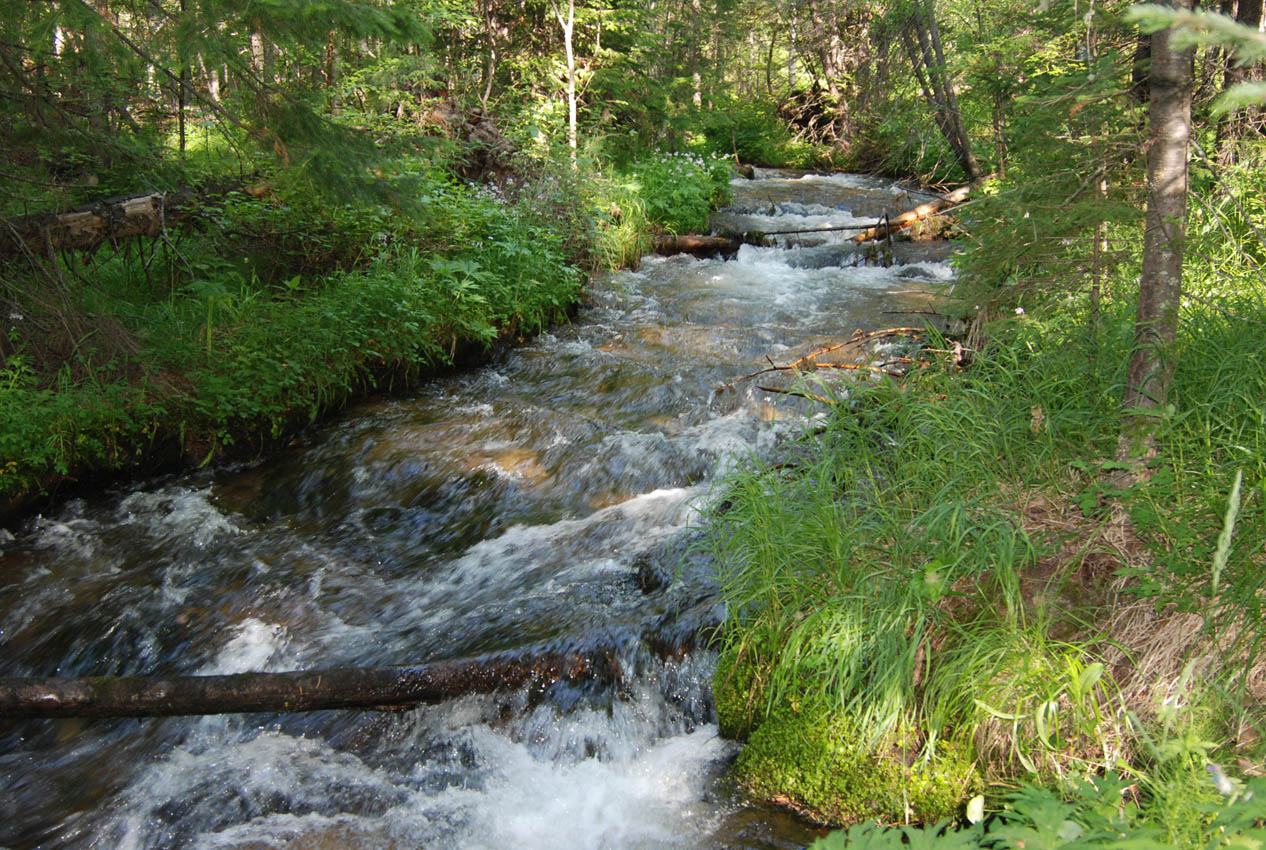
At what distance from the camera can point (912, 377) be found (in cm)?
458

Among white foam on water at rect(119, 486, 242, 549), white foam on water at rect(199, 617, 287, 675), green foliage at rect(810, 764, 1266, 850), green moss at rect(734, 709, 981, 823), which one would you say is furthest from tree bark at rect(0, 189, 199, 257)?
green foliage at rect(810, 764, 1266, 850)

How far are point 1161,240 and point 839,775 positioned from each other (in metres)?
2.63

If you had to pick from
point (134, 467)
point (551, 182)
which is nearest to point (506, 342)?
point (551, 182)

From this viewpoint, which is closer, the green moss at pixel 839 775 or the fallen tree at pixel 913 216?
the green moss at pixel 839 775

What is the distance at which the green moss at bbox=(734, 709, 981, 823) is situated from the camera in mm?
2965

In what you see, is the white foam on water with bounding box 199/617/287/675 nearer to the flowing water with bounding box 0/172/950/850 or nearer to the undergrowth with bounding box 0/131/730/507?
the flowing water with bounding box 0/172/950/850

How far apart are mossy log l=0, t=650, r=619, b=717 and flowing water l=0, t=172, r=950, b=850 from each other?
16 centimetres

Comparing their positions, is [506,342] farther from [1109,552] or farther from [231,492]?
[1109,552]

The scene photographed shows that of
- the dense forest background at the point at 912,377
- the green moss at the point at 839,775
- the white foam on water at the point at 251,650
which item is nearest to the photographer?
the dense forest background at the point at 912,377

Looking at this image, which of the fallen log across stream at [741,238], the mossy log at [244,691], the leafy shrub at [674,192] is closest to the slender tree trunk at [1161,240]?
the mossy log at [244,691]

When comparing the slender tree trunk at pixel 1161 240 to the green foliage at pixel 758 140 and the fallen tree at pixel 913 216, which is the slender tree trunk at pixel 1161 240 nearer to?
the fallen tree at pixel 913 216

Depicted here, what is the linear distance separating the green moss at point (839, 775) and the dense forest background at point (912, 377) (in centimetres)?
1

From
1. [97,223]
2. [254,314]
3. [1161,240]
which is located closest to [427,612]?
[254,314]

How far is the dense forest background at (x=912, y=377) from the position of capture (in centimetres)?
286
